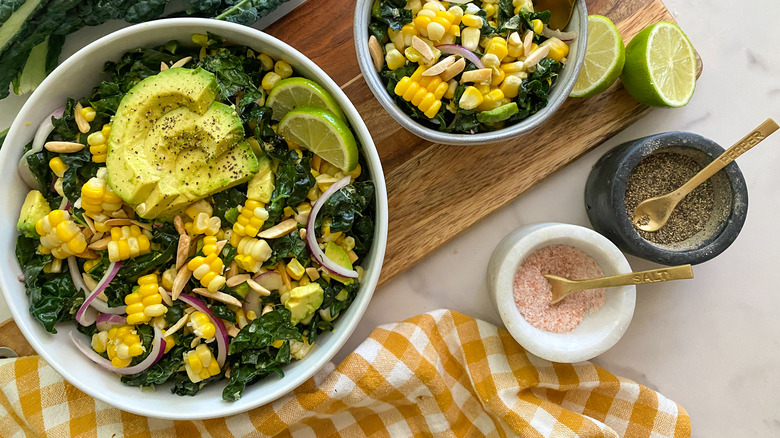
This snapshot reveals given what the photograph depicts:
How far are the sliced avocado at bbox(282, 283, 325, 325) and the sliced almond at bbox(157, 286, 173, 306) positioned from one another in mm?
388

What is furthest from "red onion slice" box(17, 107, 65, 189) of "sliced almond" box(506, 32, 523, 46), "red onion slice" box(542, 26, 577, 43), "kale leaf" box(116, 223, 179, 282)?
"red onion slice" box(542, 26, 577, 43)

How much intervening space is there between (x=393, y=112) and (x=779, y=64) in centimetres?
178

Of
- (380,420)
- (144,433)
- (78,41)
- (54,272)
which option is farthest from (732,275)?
(78,41)

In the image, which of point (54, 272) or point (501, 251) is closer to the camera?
point (54, 272)

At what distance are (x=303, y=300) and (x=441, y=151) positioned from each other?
80 cm

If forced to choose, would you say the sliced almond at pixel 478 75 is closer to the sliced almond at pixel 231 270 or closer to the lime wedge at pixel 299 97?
the lime wedge at pixel 299 97

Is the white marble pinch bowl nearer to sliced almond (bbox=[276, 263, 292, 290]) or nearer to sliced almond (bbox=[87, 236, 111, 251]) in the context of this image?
sliced almond (bbox=[276, 263, 292, 290])

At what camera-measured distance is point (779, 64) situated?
2.57 m

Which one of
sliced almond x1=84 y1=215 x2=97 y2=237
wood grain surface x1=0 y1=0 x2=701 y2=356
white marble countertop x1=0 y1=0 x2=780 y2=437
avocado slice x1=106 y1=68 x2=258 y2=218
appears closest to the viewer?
avocado slice x1=106 y1=68 x2=258 y2=218

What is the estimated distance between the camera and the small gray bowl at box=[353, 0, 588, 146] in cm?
207

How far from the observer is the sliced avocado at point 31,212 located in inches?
77.8

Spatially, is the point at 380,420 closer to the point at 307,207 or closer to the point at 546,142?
the point at 307,207

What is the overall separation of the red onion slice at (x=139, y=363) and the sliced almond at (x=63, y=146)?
636 mm

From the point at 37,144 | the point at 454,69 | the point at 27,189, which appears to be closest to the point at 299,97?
the point at 454,69
